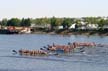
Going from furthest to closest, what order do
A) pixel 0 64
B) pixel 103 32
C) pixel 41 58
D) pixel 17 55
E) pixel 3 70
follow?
pixel 103 32 < pixel 17 55 < pixel 41 58 < pixel 0 64 < pixel 3 70

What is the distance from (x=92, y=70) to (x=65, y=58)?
14.5 metres

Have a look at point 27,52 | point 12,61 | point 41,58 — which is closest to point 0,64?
point 12,61

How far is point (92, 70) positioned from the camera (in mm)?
59406

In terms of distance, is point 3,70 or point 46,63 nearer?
point 3,70

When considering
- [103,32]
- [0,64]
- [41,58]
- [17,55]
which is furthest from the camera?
[103,32]

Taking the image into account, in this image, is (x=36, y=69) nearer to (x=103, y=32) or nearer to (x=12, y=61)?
(x=12, y=61)

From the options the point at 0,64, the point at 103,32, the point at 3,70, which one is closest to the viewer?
the point at 3,70

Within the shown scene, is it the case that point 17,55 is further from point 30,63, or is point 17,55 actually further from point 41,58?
point 30,63

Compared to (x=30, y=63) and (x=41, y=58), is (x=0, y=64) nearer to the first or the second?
(x=30, y=63)

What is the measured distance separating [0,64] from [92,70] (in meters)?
12.9

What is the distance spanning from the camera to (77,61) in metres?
69.0

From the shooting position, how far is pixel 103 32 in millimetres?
194625

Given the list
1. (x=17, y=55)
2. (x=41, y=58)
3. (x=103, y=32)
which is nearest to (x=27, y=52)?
(x=17, y=55)

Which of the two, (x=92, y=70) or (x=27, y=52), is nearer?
(x=92, y=70)
